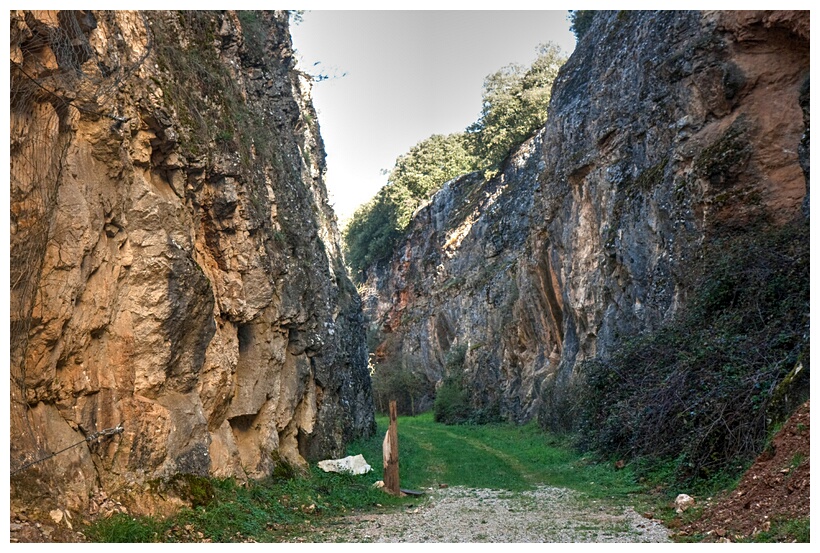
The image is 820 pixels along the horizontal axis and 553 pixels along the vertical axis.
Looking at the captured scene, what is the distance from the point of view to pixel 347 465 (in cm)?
1405

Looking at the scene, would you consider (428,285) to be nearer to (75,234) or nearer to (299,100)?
(299,100)

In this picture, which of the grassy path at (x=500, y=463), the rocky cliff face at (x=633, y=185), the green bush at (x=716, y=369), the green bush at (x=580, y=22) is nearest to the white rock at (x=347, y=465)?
the grassy path at (x=500, y=463)

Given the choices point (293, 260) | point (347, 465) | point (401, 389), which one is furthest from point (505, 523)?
point (401, 389)

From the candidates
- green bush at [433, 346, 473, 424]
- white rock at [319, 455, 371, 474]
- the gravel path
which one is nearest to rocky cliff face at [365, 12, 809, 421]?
green bush at [433, 346, 473, 424]

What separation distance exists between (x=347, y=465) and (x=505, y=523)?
4.91 metres

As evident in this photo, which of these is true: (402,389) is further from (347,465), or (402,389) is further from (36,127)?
(36,127)

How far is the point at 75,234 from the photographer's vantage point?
828 centimetres

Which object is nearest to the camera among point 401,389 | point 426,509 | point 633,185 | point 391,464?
point 426,509

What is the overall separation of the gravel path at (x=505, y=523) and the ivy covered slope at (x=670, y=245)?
7.24 ft

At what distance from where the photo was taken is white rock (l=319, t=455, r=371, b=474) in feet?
45.3

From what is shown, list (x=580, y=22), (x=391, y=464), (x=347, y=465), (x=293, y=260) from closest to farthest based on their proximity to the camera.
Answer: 1. (x=391, y=464)
2. (x=347, y=465)
3. (x=293, y=260)
4. (x=580, y=22)

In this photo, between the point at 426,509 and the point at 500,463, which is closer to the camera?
the point at 426,509

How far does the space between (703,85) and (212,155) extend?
12185mm

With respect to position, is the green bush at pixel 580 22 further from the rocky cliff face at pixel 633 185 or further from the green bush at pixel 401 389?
the green bush at pixel 401 389
